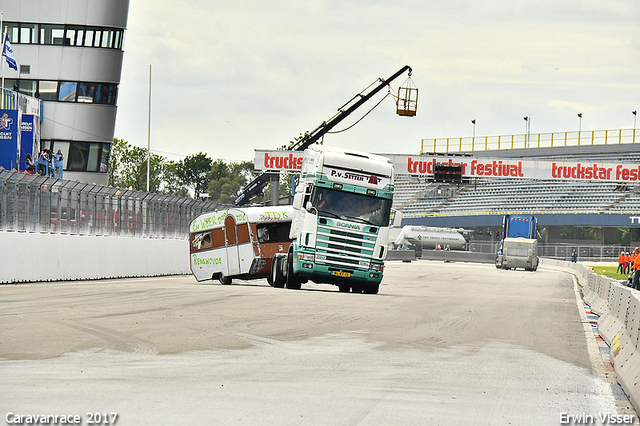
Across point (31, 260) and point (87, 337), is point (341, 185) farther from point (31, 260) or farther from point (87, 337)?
point (87, 337)

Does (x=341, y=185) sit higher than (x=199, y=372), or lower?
higher

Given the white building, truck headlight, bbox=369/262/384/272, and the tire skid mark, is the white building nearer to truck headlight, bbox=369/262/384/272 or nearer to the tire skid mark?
truck headlight, bbox=369/262/384/272

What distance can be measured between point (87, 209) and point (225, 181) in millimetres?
118687

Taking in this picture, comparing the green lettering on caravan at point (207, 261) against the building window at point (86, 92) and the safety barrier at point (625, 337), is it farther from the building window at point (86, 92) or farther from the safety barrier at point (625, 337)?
the building window at point (86, 92)

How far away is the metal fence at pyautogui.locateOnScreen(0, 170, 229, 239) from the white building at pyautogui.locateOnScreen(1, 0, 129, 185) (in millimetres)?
19755

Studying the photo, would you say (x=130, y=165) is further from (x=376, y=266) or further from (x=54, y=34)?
(x=376, y=266)

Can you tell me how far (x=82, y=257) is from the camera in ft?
87.2

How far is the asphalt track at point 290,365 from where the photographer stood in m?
6.77

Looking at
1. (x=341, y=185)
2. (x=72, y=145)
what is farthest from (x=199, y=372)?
(x=72, y=145)

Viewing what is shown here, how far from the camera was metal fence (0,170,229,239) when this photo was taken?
77.4 feet

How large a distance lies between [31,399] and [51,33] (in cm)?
4812

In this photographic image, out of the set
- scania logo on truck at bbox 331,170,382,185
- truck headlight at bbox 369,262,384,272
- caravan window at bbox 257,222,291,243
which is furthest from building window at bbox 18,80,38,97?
truck headlight at bbox 369,262,384,272

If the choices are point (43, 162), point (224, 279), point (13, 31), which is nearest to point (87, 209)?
point (224, 279)

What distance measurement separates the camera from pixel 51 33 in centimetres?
5122
